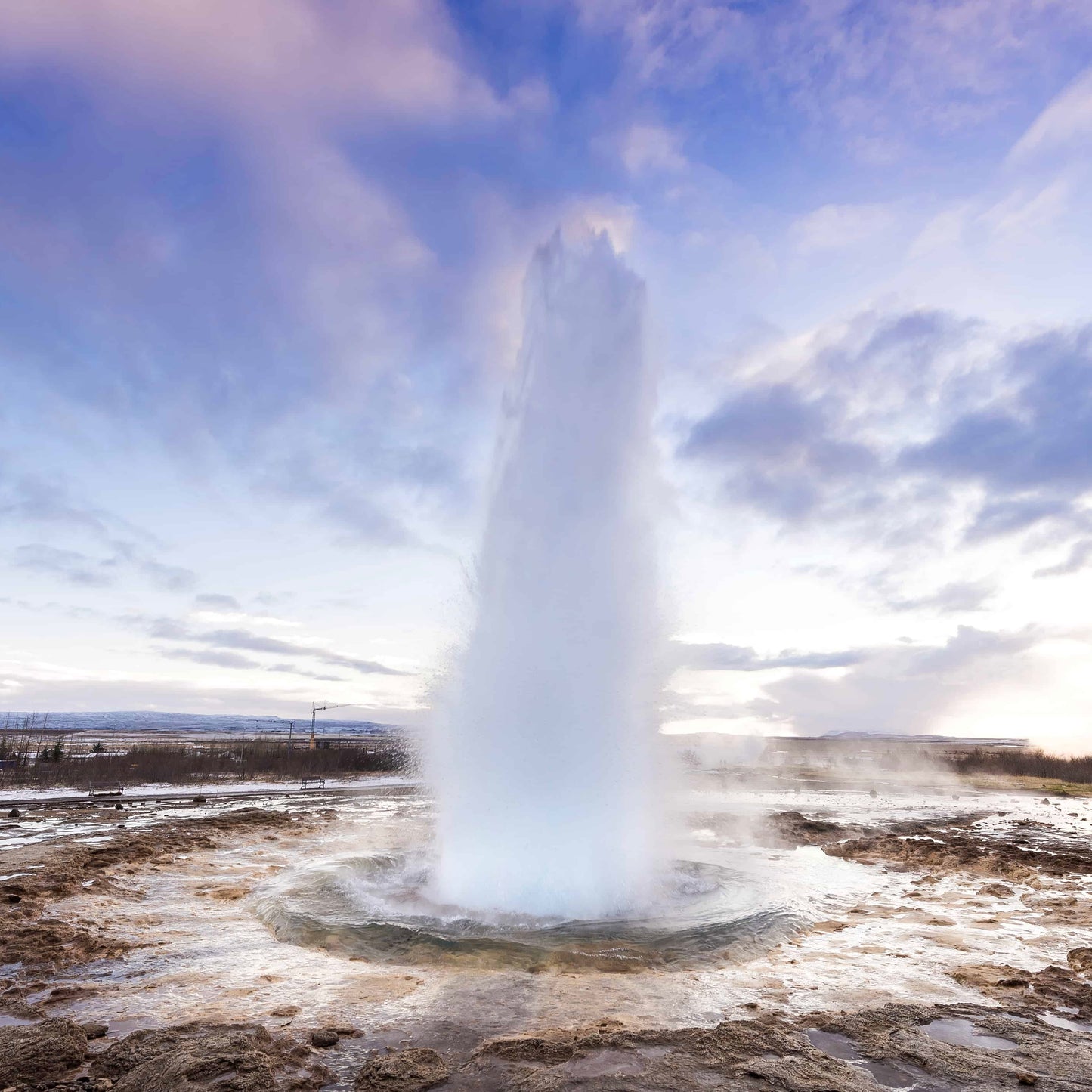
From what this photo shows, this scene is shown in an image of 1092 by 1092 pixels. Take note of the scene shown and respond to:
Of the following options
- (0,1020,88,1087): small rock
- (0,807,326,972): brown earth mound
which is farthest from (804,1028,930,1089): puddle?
(0,807,326,972): brown earth mound

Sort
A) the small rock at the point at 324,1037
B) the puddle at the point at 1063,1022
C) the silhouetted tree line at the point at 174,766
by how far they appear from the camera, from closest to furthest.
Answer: the small rock at the point at 324,1037 < the puddle at the point at 1063,1022 < the silhouetted tree line at the point at 174,766

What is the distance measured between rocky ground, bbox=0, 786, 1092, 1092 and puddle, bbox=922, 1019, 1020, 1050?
27mm

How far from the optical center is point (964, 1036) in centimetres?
733

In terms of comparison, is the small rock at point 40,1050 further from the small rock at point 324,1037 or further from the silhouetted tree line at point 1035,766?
the silhouetted tree line at point 1035,766

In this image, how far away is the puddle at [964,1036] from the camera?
7066 mm

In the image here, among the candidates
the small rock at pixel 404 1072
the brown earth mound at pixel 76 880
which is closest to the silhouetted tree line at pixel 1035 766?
the brown earth mound at pixel 76 880

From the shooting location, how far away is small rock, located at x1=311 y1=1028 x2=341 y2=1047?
6934mm

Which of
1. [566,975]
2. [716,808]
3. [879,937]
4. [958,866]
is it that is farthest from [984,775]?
[566,975]

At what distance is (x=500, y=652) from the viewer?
1506cm

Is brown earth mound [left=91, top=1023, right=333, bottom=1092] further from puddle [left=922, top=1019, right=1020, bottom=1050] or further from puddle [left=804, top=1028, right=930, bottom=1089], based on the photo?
puddle [left=922, top=1019, right=1020, bottom=1050]

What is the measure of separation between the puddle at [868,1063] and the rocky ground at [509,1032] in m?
0.02

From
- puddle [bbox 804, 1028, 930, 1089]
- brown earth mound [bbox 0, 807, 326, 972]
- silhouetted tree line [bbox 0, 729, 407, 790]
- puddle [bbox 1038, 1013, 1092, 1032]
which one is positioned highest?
puddle [bbox 804, 1028, 930, 1089]

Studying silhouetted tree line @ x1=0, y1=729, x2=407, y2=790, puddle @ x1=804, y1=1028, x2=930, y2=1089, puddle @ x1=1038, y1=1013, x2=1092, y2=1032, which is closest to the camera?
puddle @ x1=804, y1=1028, x2=930, y2=1089

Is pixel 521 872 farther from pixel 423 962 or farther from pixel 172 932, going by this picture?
pixel 172 932
